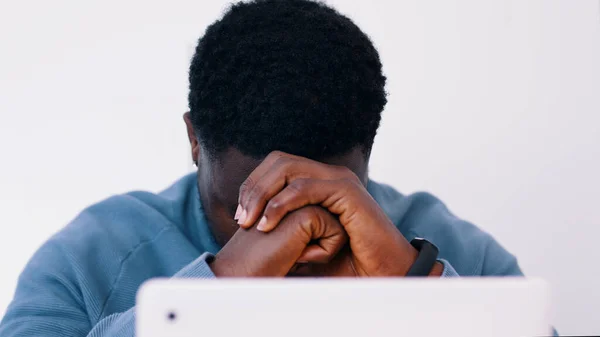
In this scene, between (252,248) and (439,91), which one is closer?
(252,248)

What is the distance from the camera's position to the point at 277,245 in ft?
2.36

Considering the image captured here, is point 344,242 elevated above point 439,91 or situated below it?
below

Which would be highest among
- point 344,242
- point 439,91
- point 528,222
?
point 439,91

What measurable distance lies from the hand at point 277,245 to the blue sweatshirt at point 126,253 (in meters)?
0.17

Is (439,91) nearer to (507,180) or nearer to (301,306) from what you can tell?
(507,180)

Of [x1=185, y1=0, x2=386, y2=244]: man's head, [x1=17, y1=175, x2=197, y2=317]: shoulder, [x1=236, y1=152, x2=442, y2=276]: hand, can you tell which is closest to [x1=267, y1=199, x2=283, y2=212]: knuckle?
[x1=236, y1=152, x2=442, y2=276]: hand

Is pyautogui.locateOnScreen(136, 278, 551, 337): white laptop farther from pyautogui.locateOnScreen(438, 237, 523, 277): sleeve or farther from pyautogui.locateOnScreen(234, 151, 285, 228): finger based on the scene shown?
pyautogui.locateOnScreen(438, 237, 523, 277): sleeve

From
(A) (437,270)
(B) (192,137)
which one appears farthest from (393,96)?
(A) (437,270)

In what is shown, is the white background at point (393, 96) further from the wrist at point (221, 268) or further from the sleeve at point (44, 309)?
the wrist at point (221, 268)

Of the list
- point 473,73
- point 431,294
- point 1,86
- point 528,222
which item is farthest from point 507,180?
point 431,294

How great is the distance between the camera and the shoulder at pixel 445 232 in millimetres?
1187

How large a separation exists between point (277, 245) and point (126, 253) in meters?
0.42

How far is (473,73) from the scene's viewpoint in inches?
65.6

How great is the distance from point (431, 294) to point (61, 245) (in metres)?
0.74
